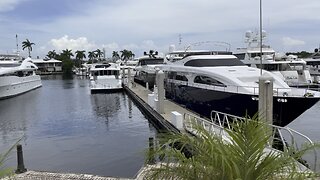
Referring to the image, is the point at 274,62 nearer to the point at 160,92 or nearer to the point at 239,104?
the point at 160,92

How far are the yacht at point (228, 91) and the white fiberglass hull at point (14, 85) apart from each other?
1077 inches

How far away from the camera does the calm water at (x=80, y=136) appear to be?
15039 millimetres

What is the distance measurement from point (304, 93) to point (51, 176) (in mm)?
12964

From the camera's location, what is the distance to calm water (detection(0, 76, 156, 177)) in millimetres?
15039

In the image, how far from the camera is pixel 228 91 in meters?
18.7

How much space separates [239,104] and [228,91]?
37.6 inches

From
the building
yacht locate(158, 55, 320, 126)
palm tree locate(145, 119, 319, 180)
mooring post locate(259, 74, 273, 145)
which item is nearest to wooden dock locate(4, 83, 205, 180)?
yacht locate(158, 55, 320, 126)

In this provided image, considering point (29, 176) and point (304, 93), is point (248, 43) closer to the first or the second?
point (304, 93)

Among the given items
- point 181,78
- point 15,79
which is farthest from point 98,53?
point 181,78

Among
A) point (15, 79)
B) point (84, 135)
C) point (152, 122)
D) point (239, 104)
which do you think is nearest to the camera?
point (239, 104)

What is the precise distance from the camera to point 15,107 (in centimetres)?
3659

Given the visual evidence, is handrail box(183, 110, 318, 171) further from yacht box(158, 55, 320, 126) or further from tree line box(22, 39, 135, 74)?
tree line box(22, 39, 135, 74)

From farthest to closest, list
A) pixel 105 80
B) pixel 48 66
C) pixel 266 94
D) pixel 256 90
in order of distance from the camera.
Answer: pixel 48 66
pixel 105 80
pixel 256 90
pixel 266 94

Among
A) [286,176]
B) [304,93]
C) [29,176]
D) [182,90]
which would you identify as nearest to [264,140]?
[286,176]
